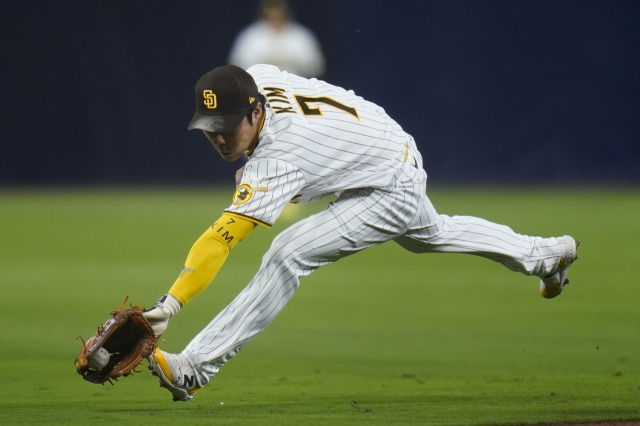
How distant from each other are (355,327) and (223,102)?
134 inches

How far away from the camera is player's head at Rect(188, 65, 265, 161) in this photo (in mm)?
4367

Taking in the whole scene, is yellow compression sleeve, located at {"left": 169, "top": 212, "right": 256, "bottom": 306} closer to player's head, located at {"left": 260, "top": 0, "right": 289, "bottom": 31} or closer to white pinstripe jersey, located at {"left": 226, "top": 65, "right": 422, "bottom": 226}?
white pinstripe jersey, located at {"left": 226, "top": 65, "right": 422, "bottom": 226}

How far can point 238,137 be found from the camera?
14.6ft

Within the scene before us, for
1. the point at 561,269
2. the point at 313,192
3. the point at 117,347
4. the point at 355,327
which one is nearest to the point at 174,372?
the point at 117,347

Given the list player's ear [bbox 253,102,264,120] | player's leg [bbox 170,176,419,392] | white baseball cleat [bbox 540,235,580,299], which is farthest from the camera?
white baseball cleat [bbox 540,235,580,299]

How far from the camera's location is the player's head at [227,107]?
437 centimetres

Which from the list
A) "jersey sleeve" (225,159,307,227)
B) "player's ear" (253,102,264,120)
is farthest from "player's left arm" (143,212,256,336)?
"player's ear" (253,102,264,120)

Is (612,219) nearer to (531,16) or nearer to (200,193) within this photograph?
(531,16)

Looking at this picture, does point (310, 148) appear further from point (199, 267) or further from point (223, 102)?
point (199, 267)

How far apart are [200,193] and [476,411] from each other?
362 inches

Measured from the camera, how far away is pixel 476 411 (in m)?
5.10

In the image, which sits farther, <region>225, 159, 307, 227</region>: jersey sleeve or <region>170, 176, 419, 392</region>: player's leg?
<region>170, 176, 419, 392</region>: player's leg

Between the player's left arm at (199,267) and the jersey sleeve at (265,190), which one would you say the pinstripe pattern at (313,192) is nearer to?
the jersey sleeve at (265,190)

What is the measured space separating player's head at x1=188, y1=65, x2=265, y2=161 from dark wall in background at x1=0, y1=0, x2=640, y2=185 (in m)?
9.25
